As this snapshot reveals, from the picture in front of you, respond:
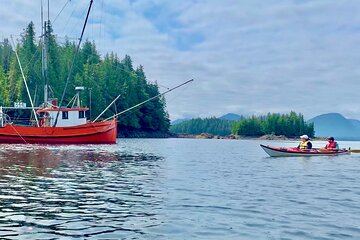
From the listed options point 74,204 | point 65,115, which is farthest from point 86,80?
point 74,204

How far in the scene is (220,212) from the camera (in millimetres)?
13852

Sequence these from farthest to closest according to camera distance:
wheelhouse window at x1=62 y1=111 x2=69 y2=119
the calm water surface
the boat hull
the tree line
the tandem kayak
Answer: the tree line → wheelhouse window at x1=62 y1=111 x2=69 y2=119 → the boat hull → the tandem kayak → the calm water surface

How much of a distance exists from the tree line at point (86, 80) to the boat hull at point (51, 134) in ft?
101

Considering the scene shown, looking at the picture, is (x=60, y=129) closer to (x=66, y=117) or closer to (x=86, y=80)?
(x=66, y=117)

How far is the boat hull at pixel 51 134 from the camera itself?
5659cm

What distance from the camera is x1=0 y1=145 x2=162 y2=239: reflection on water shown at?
1094 cm

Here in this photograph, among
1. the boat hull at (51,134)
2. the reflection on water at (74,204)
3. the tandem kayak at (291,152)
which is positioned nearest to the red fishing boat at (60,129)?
the boat hull at (51,134)

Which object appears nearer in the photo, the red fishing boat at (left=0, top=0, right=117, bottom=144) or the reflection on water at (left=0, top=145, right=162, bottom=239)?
the reflection on water at (left=0, top=145, right=162, bottom=239)

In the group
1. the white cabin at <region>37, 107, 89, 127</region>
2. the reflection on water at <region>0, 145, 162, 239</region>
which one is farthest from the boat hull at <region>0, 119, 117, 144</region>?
the reflection on water at <region>0, 145, 162, 239</region>

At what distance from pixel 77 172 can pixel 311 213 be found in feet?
47.3

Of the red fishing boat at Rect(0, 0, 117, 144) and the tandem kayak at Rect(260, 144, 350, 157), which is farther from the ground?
the red fishing boat at Rect(0, 0, 117, 144)

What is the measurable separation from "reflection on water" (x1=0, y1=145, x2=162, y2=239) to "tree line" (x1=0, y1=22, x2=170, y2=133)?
6982 cm

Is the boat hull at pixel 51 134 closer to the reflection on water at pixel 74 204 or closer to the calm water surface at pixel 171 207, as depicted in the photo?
the reflection on water at pixel 74 204

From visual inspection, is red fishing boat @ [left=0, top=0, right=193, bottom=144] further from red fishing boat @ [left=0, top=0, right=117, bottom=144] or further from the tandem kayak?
the tandem kayak
